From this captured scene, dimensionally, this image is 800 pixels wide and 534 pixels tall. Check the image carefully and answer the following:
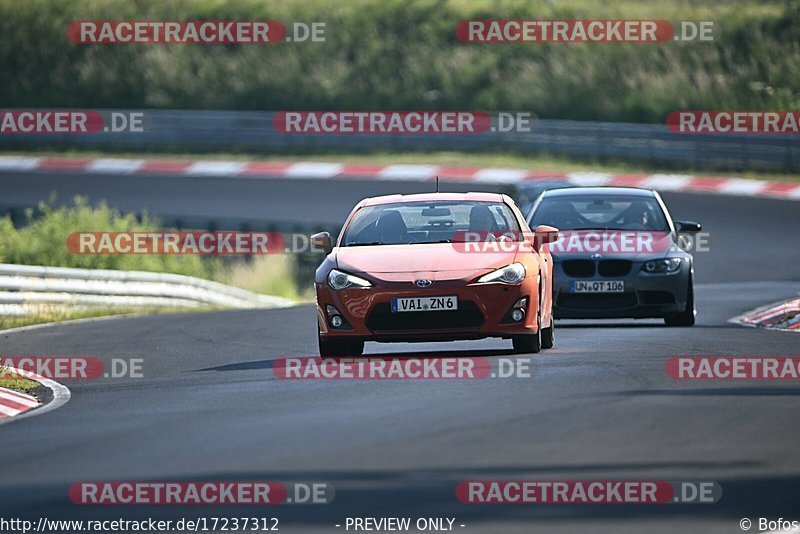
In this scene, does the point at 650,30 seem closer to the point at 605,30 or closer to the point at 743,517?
the point at 605,30

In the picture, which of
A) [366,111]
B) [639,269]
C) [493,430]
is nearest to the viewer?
[493,430]

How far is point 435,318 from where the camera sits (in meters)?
13.4

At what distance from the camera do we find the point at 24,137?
1809 inches

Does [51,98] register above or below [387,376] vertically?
above

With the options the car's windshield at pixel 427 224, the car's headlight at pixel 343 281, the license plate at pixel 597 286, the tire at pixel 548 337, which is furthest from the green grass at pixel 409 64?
the car's headlight at pixel 343 281

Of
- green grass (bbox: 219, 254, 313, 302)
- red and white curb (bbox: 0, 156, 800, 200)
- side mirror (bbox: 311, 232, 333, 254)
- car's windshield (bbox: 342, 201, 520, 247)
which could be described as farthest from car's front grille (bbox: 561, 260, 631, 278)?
red and white curb (bbox: 0, 156, 800, 200)

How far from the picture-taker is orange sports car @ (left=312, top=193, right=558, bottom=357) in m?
13.4

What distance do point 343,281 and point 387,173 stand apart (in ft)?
81.7

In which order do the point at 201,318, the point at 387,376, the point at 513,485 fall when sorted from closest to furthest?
the point at 513,485, the point at 387,376, the point at 201,318

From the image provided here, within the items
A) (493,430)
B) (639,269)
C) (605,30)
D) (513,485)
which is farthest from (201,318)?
(605,30)

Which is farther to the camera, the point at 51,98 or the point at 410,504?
the point at 51,98

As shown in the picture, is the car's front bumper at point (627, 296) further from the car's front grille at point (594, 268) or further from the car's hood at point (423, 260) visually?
the car's hood at point (423, 260)

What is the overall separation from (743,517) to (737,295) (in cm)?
1747

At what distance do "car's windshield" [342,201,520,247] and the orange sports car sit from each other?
0.01 m
